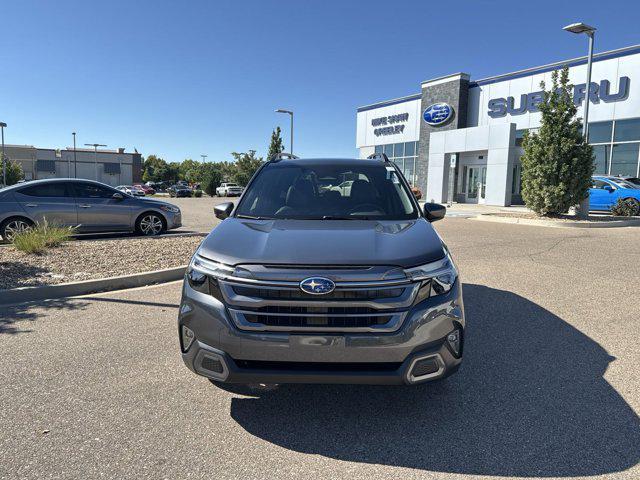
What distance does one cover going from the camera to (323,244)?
120 inches

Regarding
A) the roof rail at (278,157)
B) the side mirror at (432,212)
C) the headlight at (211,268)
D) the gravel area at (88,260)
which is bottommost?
the gravel area at (88,260)

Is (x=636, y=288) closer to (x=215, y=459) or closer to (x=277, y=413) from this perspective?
(x=277, y=413)

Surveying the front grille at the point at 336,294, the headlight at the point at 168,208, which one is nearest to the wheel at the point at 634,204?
the headlight at the point at 168,208

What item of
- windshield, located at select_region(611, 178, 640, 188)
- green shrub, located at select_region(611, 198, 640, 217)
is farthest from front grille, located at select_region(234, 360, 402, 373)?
windshield, located at select_region(611, 178, 640, 188)

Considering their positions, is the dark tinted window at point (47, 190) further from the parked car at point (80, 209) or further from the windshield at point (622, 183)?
the windshield at point (622, 183)

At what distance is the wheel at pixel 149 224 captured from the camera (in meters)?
11.7

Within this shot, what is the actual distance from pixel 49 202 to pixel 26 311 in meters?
6.12

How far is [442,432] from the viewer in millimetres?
2938

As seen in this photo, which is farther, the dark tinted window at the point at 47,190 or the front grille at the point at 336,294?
the dark tinted window at the point at 47,190

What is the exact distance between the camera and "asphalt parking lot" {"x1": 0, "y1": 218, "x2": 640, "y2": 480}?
2.61 meters

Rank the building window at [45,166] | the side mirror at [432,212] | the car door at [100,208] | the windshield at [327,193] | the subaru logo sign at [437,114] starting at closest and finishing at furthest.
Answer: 1. the windshield at [327,193]
2. the side mirror at [432,212]
3. the car door at [100,208]
4. the subaru logo sign at [437,114]
5. the building window at [45,166]

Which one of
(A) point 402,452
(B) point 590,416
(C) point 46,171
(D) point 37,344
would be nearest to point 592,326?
(B) point 590,416

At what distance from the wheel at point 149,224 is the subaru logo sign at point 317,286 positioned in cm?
1003

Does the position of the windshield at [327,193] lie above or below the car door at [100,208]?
above
